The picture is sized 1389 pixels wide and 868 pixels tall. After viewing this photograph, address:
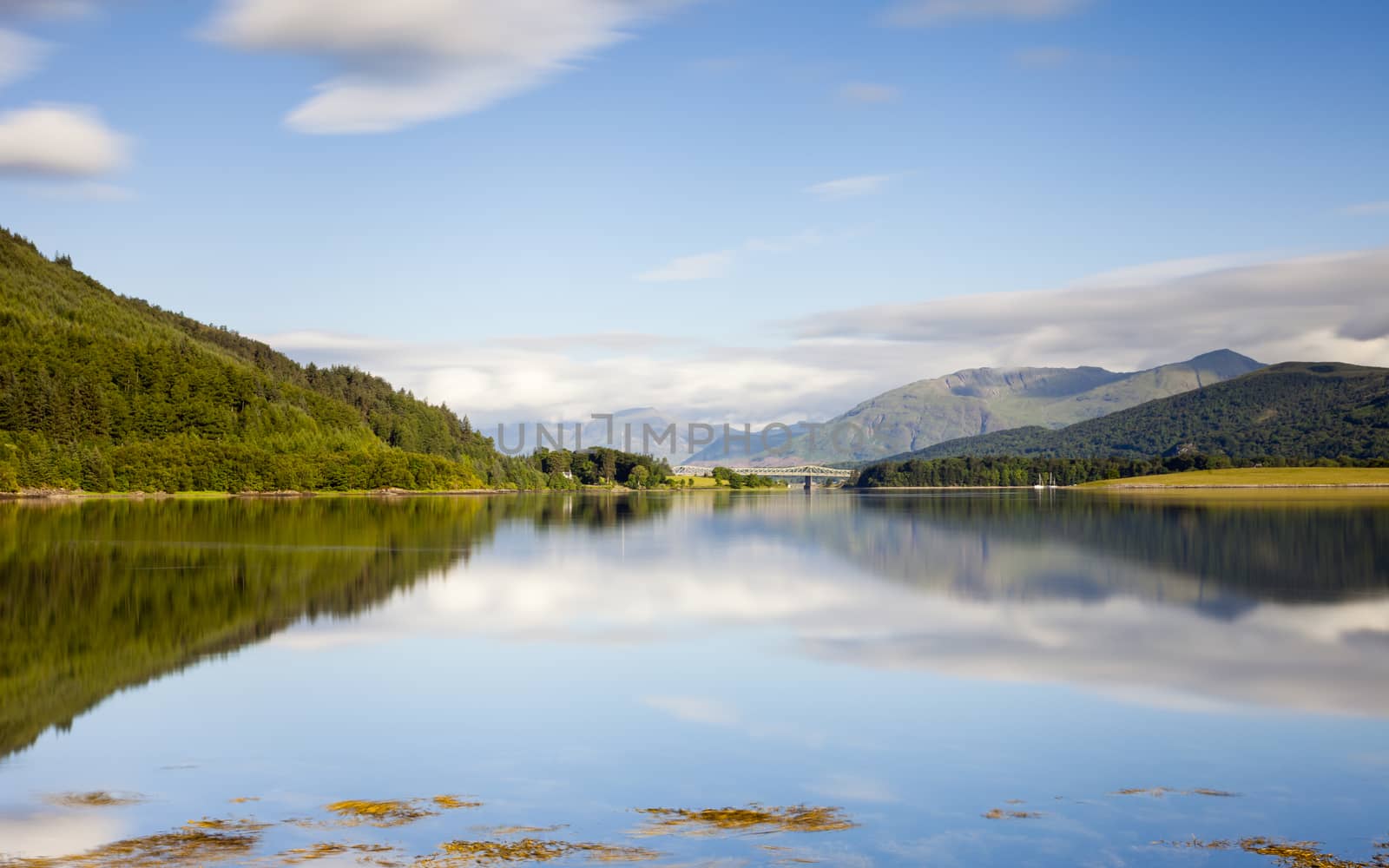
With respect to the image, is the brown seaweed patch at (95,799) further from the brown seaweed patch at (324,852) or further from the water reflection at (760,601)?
the brown seaweed patch at (324,852)

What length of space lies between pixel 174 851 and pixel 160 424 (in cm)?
15042

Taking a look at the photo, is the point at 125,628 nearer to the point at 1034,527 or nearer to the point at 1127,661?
the point at 1127,661

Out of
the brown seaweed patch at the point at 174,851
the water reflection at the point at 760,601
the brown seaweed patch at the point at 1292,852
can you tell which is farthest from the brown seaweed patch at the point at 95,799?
the brown seaweed patch at the point at 1292,852

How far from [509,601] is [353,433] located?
157m

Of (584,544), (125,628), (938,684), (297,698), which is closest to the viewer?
(297,698)

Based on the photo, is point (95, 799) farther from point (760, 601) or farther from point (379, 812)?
point (760, 601)

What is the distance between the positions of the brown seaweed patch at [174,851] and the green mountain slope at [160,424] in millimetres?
118445

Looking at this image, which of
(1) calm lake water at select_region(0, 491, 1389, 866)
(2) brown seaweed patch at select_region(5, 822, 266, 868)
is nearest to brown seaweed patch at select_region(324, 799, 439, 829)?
(1) calm lake water at select_region(0, 491, 1389, 866)

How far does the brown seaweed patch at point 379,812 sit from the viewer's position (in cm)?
1123

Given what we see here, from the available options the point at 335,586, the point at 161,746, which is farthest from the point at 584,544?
the point at 161,746

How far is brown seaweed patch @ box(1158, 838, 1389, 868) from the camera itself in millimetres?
9945

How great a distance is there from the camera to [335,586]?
31703 mm

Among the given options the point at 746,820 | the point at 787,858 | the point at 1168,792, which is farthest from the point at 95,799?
the point at 1168,792

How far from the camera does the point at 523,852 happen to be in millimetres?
10250
